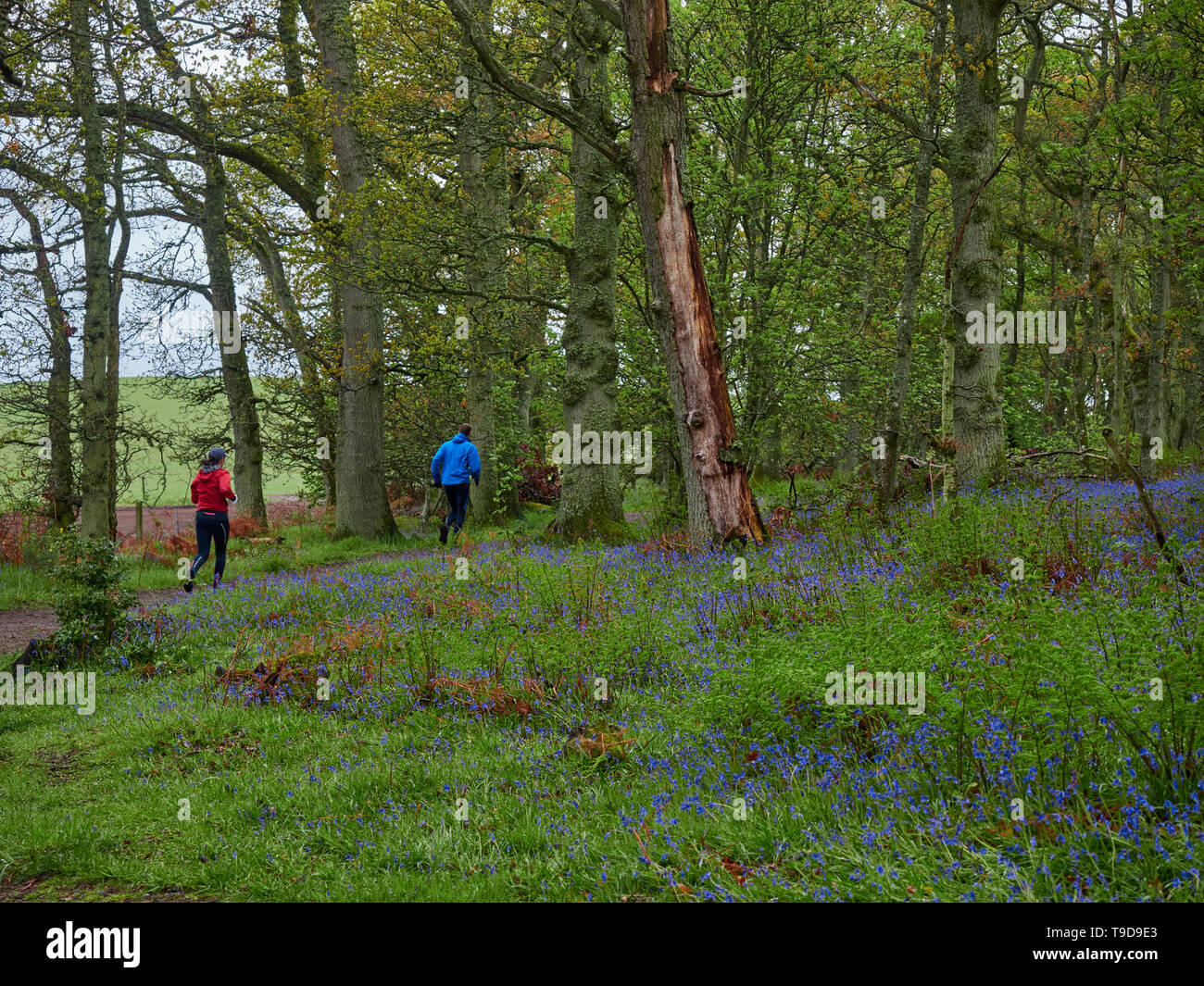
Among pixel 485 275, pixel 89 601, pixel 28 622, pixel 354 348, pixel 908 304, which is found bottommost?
pixel 28 622

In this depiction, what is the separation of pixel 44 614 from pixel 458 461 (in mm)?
7482

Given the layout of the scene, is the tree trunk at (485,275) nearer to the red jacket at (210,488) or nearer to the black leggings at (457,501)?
the black leggings at (457,501)

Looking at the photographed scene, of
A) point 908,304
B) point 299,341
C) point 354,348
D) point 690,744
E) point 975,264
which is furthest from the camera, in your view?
point 299,341

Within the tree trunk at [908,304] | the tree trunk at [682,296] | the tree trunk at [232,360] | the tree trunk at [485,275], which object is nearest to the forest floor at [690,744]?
the tree trunk at [682,296]

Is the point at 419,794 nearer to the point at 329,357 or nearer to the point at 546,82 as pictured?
the point at 329,357

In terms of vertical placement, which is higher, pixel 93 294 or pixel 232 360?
pixel 232 360

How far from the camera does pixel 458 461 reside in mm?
16969

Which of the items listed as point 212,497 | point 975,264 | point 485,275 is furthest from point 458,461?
point 975,264

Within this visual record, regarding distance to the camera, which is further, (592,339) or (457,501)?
(457,501)

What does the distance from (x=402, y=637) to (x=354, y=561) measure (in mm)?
8616

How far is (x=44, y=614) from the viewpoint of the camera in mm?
13398

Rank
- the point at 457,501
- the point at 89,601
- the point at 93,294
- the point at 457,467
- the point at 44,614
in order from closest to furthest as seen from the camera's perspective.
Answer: the point at 89,601 → the point at 44,614 → the point at 93,294 → the point at 457,467 → the point at 457,501

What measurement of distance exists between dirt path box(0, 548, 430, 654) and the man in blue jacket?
1.37m

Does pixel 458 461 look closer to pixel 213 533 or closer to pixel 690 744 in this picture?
pixel 213 533
